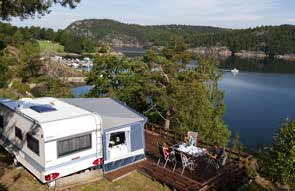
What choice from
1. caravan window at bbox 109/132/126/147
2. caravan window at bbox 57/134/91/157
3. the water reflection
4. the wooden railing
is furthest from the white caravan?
the water reflection

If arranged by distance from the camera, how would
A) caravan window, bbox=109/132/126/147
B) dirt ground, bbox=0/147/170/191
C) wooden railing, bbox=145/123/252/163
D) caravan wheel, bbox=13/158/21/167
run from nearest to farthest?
dirt ground, bbox=0/147/170/191
caravan wheel, bbox=13/158/21/167
caravan window, bbox=109/132/126/147
wooden railing, bbox=145/123/252/163

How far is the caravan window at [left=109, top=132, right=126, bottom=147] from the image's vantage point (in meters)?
11.1

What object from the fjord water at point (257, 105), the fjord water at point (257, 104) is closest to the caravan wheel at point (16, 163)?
the fjord water at point (257, 104)

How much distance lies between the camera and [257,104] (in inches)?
1598

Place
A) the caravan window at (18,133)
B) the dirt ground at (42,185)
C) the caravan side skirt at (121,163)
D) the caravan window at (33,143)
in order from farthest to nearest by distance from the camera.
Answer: the caravan side skirt at (121,163) < the caravan window at (18,133) < the dirt ground at (42,185) < the caravan window at (33,143)

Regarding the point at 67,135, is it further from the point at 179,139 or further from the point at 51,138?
the point at 179,139

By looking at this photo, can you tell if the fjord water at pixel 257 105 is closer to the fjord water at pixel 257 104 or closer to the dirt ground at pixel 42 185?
the fjord water at pixel 257 104

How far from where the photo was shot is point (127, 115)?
1170 cm

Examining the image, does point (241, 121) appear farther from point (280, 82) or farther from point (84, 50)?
point (84, 50)

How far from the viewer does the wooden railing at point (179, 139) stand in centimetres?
1237

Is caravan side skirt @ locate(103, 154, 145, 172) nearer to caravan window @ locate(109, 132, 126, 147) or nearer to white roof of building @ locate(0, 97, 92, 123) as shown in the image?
caravan window @ locate(109, 132, 126, 147)

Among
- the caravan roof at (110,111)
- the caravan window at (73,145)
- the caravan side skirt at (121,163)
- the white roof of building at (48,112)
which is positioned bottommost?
the caravan side skirt at (121,163)

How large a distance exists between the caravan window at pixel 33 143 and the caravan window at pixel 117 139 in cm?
268

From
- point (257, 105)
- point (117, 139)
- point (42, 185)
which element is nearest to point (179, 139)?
point (117, 139)
